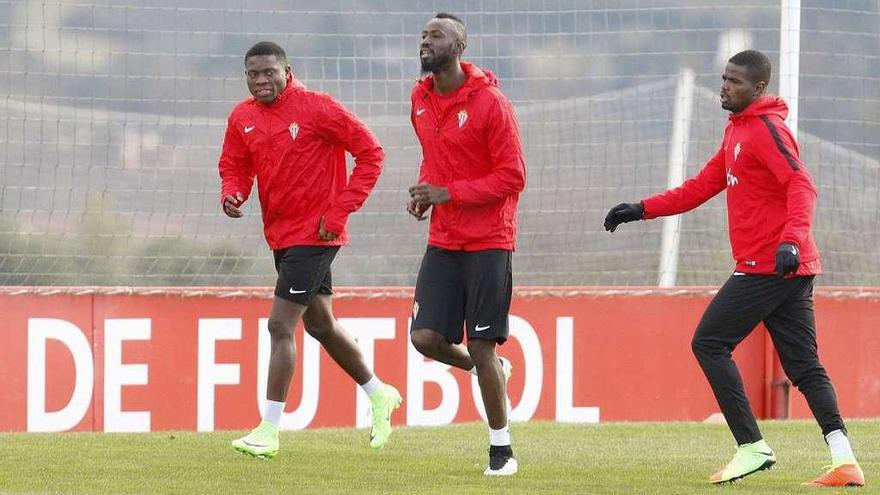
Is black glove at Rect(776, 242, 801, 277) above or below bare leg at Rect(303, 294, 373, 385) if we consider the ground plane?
above

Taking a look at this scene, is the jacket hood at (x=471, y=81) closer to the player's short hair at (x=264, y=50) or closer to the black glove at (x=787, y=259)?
the player's short hair at (x=264, y=50)

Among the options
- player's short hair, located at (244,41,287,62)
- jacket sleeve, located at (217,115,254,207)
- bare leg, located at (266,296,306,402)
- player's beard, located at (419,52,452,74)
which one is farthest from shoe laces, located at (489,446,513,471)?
player's short hair, located at (244,41,287,62)

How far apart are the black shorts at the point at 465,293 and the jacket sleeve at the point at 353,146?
0.71 meters

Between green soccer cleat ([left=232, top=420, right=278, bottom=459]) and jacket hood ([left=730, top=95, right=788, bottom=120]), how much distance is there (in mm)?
2661

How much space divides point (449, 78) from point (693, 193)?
125 centimetres

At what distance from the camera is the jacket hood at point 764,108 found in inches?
284

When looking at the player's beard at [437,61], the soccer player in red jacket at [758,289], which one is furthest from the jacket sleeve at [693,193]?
the player's beard at [437,61]

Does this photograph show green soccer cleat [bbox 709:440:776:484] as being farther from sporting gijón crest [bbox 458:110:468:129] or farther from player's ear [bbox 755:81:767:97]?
sporting gijón crest [bbox 458:110:468:129]

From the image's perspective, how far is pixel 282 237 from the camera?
27.4 feet

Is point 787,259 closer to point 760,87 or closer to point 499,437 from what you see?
point 760,87

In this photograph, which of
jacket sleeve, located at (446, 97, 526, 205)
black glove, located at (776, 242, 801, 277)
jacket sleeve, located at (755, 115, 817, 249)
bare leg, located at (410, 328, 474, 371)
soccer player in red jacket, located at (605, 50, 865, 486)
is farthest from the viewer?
bare leg, located at (410, 328, 474, 371)

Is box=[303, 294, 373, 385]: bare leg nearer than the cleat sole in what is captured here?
No

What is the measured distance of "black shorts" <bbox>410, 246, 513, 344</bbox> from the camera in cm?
753

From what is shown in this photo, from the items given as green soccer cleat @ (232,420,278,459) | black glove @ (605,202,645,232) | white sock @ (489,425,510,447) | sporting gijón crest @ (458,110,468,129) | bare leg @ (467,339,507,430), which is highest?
sporting gijón crest @ (458,110,468,129)
